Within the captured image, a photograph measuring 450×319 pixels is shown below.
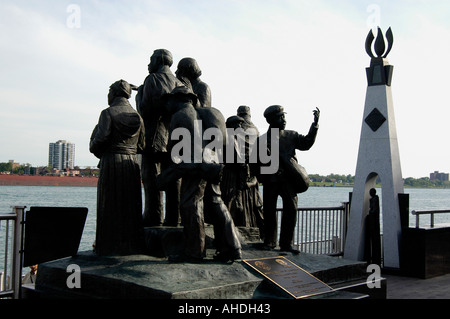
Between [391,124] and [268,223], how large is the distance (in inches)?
193

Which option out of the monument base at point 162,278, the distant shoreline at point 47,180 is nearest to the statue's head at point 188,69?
the monument base at point 162,278

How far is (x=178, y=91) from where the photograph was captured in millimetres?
6742

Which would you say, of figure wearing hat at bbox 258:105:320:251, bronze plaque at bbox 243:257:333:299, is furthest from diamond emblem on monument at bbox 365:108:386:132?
bronze plaque at bbox 243:257:333:299

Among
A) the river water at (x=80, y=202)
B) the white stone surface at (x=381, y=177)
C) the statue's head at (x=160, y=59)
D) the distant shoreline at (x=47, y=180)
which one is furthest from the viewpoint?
the distant shoreline at (x=47, y=180)

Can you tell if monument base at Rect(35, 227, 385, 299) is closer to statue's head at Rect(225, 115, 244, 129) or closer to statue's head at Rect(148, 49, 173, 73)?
statue's head at Rect(225, 115, 244, 129)

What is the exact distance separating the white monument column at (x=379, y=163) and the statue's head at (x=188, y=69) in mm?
4847

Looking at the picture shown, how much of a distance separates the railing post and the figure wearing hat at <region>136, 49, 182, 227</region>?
174 centimetres

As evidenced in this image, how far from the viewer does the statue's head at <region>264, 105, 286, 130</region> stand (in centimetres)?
757

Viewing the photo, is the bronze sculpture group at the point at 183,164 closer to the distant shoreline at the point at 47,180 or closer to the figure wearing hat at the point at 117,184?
the figure wearing hat at the point at 117,184

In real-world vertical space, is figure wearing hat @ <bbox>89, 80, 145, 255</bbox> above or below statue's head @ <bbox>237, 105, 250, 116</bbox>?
below

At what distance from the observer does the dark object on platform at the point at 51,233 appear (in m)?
6.69

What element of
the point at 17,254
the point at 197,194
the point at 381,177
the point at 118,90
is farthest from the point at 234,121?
the point at 381,177
